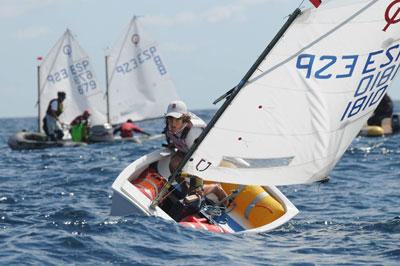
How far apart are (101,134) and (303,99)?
65.6 feet

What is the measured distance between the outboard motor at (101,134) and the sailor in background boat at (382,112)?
27.4 feet

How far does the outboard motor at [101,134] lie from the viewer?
1145 inches

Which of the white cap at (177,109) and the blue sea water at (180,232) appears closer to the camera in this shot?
the blue sea water at (180,232)

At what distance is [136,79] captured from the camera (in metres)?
35.1

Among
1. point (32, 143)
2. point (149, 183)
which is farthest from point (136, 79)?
point (149, 183)

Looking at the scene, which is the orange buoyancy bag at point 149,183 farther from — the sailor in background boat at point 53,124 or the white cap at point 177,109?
the sailor in background boat at point 53,124

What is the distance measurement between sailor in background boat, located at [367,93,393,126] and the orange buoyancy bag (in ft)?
61.4

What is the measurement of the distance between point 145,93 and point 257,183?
1004 inches

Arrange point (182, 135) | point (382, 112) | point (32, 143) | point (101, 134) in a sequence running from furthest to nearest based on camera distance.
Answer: point (382, 112), point (101, 134), point (32, 143), point (182, 135)

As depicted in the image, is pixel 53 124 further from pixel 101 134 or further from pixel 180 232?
pixel 180 232

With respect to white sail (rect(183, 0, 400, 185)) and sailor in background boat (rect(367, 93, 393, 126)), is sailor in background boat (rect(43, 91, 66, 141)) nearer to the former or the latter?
sailor in background boat (rect(367, 93, 393, 126))

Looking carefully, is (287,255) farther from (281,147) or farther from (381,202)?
(381,202)

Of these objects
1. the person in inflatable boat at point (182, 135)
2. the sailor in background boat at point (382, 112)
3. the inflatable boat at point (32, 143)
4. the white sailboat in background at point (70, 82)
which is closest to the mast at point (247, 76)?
the person in inflatable boat at point (182, 135)

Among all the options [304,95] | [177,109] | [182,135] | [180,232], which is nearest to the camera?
[304,95]
